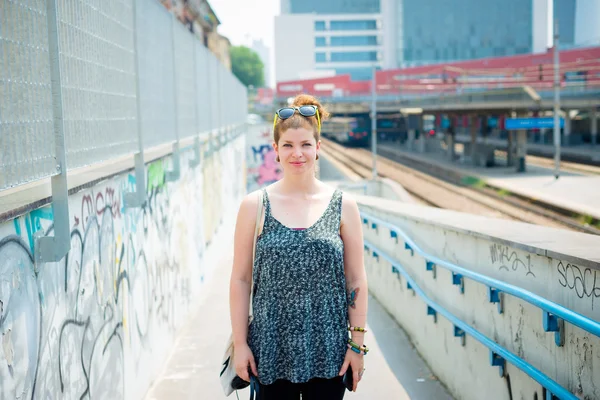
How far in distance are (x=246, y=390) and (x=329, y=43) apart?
138 metres

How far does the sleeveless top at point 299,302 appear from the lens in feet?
11.0

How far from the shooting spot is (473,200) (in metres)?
31.7

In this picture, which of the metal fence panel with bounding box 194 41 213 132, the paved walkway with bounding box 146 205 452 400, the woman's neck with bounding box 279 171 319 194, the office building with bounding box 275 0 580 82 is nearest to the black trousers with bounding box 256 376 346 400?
the woman's neck with bounding box 279 171 319 194

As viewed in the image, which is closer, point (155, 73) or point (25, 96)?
point (25, 96)

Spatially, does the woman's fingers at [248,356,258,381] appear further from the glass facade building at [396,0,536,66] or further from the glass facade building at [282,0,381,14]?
the glass facade building at [282,0,381,14]

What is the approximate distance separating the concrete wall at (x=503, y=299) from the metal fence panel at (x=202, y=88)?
16.2 ft

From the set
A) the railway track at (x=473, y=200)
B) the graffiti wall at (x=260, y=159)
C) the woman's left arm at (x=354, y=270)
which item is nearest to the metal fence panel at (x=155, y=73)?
the woman's left arm at (x=354, y=270)

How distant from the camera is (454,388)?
6332mm

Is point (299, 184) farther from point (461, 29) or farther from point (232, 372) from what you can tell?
point (461, 29)

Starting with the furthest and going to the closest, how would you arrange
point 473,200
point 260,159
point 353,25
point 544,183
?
point 353,25 → point 260,159 → point 544,183 → point 473,200

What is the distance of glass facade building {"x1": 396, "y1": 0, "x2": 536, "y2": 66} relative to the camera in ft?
439

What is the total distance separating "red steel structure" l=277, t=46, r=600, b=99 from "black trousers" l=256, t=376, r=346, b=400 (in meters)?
41.4

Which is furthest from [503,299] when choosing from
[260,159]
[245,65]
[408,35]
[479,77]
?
[245,65]

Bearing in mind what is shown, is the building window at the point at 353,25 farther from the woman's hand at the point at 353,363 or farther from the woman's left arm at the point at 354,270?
the woman's hand at the point at 353,363
